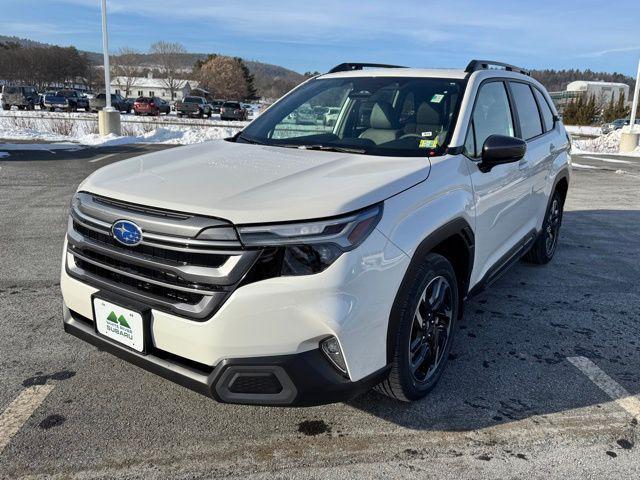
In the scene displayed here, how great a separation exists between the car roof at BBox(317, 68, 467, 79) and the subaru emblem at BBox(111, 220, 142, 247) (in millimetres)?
2329

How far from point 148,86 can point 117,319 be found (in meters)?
122

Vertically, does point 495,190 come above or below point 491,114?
below

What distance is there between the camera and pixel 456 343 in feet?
12.0

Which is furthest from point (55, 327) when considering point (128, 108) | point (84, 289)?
point (128, 108)

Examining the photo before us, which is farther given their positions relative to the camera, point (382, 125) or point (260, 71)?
point (260, 71)

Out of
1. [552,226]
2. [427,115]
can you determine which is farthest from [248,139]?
[552,226]

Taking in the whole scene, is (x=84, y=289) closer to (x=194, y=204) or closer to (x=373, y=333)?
(x=194, y=204)

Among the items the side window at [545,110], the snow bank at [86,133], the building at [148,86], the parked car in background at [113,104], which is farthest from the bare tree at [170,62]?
the side window at [545,110]

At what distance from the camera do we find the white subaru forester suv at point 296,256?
215cm

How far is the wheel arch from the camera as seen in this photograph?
7.91ft

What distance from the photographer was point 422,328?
2.83 metres

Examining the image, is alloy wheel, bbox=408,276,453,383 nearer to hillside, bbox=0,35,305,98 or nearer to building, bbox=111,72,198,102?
hillside, bbox=0,35,305,98

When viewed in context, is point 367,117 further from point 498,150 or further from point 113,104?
point 113,104

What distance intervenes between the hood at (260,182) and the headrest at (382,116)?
53 centimetres
